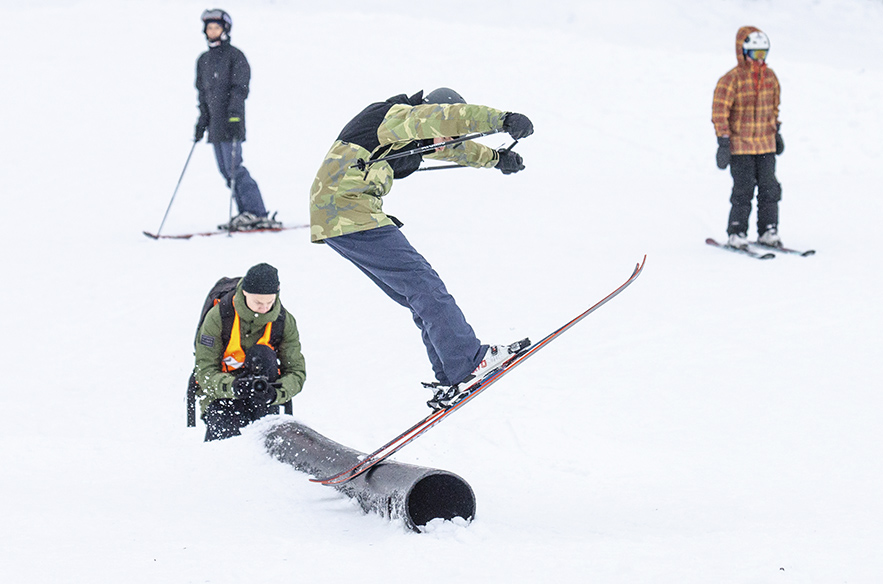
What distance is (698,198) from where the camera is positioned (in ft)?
34.8

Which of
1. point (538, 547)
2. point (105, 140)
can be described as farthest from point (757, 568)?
point (105, 140)

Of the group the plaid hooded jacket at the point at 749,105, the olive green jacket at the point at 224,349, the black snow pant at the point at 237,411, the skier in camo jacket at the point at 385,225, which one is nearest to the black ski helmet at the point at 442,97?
the skier in camo jacket at the point at 385,225

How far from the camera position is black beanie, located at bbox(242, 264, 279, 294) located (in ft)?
14.1

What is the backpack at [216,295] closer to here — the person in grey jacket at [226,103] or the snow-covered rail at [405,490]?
the snow-covered rail at [405,490]

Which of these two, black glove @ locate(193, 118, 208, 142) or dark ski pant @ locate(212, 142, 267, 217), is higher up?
black glove @ locate(193, 118, 208, 142)

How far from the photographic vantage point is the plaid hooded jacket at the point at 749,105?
7645 mm

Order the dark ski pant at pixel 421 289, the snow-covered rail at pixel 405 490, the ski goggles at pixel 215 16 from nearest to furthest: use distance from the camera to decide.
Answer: the snow-covered rail at pixel 405 490 → the dark ski pant at pixel 421 289 → the ski goggles at pixel 215 16

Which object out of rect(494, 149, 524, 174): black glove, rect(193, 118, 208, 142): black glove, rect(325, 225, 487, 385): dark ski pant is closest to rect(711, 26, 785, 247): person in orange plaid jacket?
rect(494, 149, 524, 174): black glove

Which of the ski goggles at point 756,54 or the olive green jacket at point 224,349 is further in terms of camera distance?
the ski goggles at point 756,54

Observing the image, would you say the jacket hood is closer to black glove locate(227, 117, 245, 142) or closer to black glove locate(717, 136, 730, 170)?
black glove locate(717, 136, 730, 170)

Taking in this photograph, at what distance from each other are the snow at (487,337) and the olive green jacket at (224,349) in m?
0.32

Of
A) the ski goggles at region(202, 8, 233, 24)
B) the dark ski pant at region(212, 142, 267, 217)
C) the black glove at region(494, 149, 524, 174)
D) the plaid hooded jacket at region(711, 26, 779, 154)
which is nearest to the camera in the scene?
the black glove at region(494, 149, 524, 174)

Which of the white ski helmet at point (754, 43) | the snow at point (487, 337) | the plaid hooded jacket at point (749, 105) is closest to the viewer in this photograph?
the snow at point (487, 337)

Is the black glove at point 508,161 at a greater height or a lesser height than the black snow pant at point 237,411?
greater
